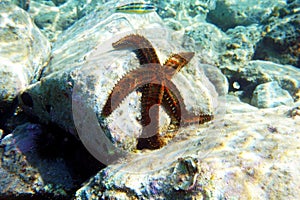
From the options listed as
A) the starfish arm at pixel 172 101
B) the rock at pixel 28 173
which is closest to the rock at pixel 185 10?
the starfish arm at pixel 172 101

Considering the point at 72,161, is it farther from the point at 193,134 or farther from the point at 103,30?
the point at 103,30

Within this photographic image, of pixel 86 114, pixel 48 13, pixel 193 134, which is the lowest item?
pixel 193 134

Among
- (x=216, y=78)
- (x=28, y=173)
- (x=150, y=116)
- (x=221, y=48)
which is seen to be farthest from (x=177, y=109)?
(x=221, y=48)

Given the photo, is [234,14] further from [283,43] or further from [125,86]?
[125,86]

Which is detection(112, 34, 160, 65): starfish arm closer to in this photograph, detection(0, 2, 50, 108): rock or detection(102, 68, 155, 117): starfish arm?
detection(102, 68, 155, 117): starfish arm

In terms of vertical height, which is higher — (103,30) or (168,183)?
(103,30)

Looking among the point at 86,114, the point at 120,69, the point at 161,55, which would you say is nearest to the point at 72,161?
the point at 86,114

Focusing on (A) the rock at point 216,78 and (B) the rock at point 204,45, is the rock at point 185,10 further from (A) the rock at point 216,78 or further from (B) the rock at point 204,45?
(A) the rock at point 216,78
